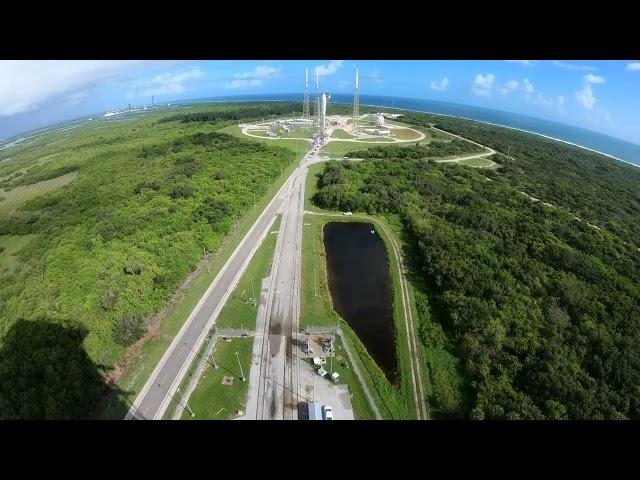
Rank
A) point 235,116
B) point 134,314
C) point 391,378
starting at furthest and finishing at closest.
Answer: point 235,116, point 134,314, point 391,378

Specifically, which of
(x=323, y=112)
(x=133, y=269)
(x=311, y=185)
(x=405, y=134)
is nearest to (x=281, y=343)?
(x=133, y=269)

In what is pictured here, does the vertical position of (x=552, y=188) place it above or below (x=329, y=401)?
above

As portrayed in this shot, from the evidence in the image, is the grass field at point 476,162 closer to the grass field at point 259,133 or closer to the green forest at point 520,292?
the green forest at point 520,292

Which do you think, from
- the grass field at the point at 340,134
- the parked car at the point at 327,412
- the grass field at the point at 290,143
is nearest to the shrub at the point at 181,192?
the grass field at the point at 290,143
